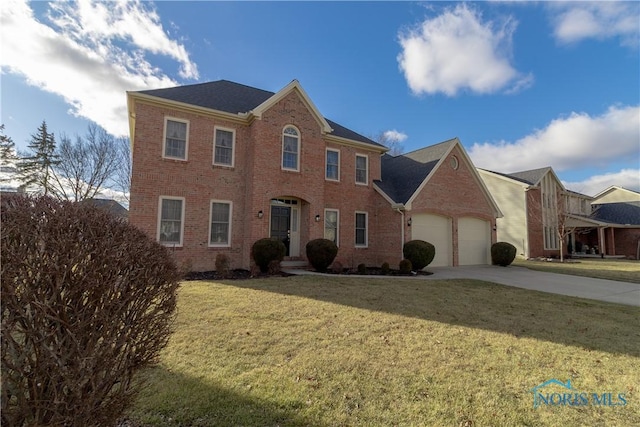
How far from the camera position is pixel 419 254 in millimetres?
13859

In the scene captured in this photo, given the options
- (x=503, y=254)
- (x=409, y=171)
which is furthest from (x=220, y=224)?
(x=503, y=254)

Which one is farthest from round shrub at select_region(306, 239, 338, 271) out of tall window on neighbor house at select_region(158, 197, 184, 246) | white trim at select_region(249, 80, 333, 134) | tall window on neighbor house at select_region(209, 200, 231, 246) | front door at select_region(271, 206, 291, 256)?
white trim at select_region(249, 80, 333, 134)

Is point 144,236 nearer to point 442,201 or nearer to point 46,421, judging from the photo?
point 46,421

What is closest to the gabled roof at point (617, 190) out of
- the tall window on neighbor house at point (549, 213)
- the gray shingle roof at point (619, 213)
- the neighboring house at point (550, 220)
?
the gray shingle roof at point (619, 213)

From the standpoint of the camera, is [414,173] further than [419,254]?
Yes

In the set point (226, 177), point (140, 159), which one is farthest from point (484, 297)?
point (140, 159)

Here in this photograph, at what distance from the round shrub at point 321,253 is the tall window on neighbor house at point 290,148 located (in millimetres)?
3672

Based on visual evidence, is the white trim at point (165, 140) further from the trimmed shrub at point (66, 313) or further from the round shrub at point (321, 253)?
the trimmed shrub at point (66, 313)

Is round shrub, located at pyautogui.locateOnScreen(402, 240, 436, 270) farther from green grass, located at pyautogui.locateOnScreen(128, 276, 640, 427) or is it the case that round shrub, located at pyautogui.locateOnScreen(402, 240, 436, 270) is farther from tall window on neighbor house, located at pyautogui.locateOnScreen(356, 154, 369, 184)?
green grass, located at pyautogui.locateOnScreen(128, 276, 640, 427)

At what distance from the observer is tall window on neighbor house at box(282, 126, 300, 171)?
13.7 m

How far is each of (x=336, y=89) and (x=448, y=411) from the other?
50.7ft

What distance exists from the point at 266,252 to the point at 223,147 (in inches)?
201

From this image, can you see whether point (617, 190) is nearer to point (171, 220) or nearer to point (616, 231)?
point (616, 231)

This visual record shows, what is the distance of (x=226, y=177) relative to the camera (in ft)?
43.1
